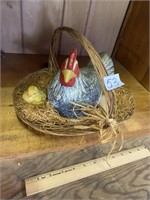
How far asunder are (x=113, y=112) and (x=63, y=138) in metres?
0.14

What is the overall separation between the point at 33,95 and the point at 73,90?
0.11m

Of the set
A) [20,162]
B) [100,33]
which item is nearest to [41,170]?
[20,162]

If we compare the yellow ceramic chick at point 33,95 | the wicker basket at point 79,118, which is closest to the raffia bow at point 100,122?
the wicker basket at point 79,118

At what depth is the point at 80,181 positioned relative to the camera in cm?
38

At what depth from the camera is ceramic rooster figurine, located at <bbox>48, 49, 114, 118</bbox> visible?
14.8 inches

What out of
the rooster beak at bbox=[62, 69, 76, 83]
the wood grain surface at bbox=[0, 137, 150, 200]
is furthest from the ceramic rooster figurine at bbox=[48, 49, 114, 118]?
the wood grain surface at bbox=[0, 137, 150, 200]

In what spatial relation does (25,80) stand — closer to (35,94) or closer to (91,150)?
(35,94)

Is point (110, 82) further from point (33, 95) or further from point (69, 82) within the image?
point (33, 95)

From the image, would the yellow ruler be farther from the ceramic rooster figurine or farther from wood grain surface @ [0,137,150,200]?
the ceramic rooster figurine

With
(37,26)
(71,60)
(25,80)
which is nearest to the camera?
(71,60)

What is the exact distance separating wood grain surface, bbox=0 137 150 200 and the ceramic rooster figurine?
0.35 ft

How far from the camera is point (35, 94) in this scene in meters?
0.44

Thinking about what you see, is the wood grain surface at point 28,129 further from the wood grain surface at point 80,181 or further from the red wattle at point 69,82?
the red wattle at point 69,82

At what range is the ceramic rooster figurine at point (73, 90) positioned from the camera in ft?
1.24
